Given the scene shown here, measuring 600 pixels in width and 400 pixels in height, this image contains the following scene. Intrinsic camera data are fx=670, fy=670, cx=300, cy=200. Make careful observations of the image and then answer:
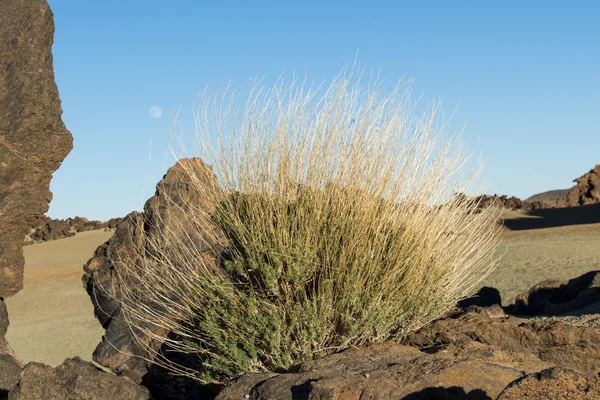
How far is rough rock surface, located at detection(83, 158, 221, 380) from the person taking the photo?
21.7ft

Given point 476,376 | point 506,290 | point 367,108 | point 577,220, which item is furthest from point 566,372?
point 577,220

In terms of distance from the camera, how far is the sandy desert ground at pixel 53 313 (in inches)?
430

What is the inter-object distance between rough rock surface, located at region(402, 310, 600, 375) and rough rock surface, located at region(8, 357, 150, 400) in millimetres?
2340

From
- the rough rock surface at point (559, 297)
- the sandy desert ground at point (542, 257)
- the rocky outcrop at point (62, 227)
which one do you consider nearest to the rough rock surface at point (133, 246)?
the rough rock surface at point (559, 297)

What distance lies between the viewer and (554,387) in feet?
9.87

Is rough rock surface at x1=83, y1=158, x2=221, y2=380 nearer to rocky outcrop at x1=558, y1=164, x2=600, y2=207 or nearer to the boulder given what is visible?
the boulder

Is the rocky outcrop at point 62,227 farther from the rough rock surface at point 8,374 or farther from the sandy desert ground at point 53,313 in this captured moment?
the rough rock surface at point 8,374

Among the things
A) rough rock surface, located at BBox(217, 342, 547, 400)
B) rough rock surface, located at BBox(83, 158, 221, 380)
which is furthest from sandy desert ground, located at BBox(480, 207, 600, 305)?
rough rock surface, located at BBox(217, 342, 547, 400)

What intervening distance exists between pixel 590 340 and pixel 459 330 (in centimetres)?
103

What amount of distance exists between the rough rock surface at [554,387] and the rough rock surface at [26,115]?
4517mm

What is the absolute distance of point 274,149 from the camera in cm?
556

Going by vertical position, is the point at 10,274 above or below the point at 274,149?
below

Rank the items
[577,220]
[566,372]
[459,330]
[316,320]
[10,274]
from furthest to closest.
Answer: [577,220]
[10,274]
[459,330]
[316,320]
[566,372]

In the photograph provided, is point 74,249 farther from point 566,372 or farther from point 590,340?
point 566,372
